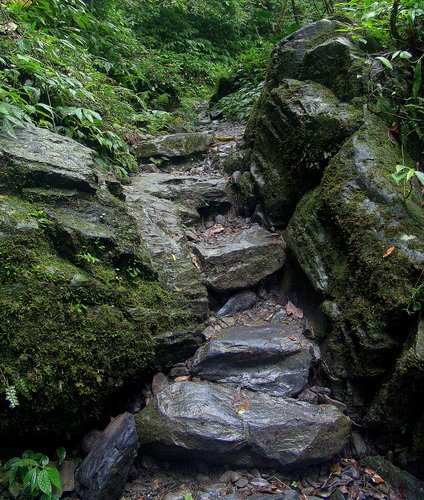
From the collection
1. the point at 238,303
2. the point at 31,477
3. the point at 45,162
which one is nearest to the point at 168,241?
the point at 238,303

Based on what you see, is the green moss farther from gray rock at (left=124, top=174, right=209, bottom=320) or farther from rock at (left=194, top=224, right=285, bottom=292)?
rock at (left=194, top=224, right=285, bottom=292)

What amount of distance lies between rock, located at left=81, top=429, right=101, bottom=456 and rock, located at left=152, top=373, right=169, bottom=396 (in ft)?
1.68

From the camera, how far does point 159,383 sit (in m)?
3.35

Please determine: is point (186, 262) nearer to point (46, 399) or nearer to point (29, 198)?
point (29, 198)

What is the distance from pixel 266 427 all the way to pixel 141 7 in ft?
42.5

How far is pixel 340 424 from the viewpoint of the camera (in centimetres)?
297

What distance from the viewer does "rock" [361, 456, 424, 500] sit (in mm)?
2670

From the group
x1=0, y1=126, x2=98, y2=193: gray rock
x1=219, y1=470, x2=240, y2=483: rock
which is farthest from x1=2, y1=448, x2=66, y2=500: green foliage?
x1=0, y1=126, x2=98, y2=193: gray rock

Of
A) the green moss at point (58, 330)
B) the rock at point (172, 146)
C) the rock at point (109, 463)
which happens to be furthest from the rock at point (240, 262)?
the rock at point (172, 146)

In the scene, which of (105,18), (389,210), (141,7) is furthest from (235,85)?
(389,210)

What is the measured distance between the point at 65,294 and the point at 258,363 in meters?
1.57

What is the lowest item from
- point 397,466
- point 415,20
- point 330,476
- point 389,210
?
point 330,476

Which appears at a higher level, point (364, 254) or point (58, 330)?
point (364, 254)

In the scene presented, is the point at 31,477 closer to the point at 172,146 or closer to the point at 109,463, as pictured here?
the point at 109,463
